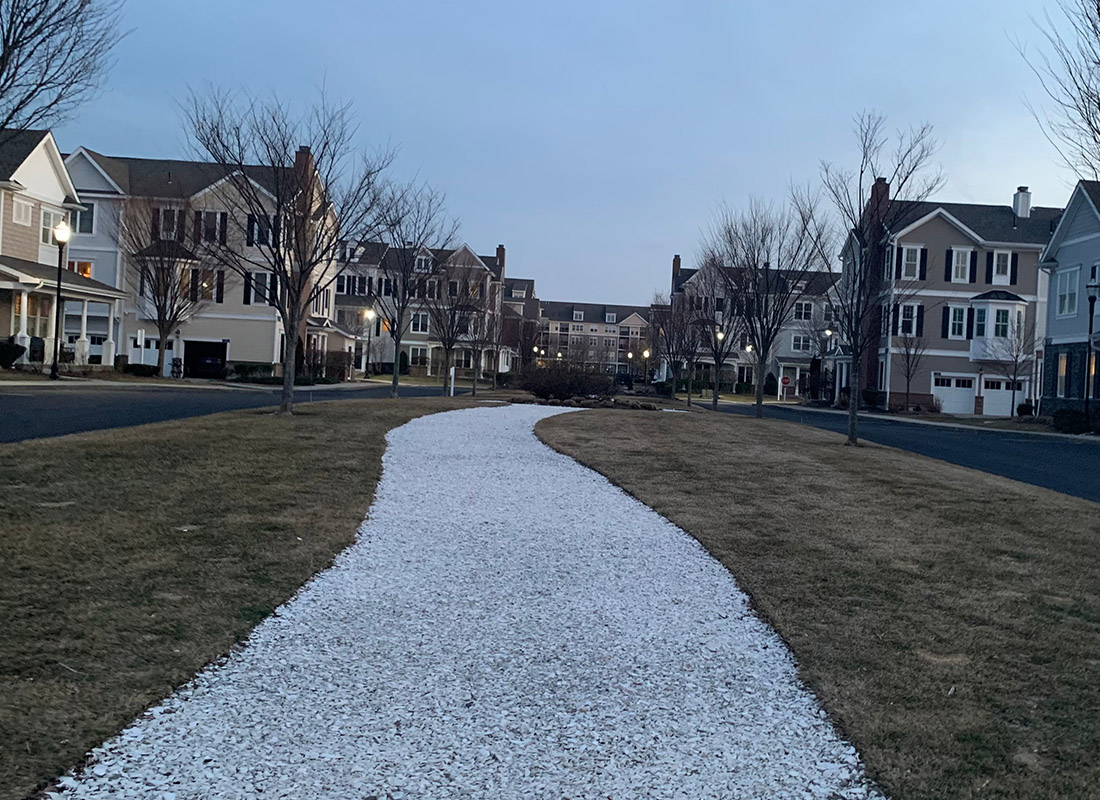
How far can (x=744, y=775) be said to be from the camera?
3.86m

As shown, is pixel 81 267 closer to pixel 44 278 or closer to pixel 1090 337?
pixel 44 278

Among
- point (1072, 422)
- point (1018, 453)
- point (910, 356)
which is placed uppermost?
point (910, 356)

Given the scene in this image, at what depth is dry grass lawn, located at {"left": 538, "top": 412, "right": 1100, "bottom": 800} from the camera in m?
4.12

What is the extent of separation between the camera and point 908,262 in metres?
46.2

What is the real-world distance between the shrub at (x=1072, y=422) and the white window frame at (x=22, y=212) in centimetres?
3679

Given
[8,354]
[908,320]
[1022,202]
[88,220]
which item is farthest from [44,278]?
[1022,202]

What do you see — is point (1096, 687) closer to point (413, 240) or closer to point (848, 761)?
point (848, 761)

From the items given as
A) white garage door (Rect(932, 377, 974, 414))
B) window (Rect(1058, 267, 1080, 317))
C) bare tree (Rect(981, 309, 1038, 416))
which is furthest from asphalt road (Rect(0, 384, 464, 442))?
bare tree (Rect(981, 309, 1038, 416))

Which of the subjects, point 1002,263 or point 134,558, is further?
point 1002,263

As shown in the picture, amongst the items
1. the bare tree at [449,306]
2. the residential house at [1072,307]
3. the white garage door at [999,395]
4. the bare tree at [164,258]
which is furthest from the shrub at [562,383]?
the white garage door at [999,395]

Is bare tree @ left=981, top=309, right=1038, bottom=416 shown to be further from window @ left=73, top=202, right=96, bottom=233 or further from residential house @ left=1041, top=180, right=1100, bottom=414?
window @ left=73, top=202, right=96, bottom=233

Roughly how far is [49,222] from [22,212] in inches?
80.0

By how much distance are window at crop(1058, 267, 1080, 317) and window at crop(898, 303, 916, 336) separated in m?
10.6

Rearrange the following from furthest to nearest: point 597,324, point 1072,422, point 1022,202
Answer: point 597,324, point 1022,202, point 1072,422
